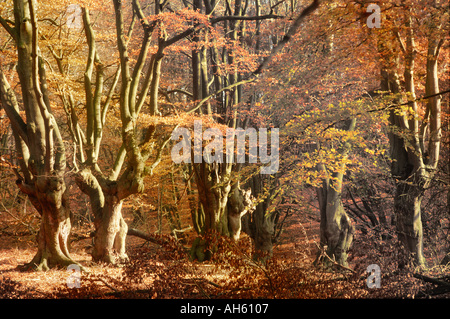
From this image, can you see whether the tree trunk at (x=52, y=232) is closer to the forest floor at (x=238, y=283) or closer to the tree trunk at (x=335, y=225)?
the forest floor at (x=238, y=283)

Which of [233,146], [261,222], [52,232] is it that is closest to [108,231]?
[52,232]

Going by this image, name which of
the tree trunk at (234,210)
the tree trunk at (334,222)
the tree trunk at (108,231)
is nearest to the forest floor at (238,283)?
the tree trunk at (108,231)

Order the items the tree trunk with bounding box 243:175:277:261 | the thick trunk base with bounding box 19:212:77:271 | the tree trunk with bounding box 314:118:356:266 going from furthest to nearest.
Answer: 1. the tree trunk with bounding box 243:175:277:261
2. the tree trunk with bounding box 314:118:356:266
3. the thick trunk base with bounding box 19:212:77:271

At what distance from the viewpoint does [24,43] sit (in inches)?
245

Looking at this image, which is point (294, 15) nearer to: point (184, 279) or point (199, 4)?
point (199, 4)

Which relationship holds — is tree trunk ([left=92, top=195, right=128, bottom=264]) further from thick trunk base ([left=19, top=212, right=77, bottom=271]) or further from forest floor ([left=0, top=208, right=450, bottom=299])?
forest floor ([left=0, top=208, right=450, bottom=299])

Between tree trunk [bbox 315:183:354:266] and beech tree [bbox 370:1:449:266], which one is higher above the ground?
beech tree [bbox 370:1:449:266]

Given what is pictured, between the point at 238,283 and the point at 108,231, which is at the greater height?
the point at 238,283

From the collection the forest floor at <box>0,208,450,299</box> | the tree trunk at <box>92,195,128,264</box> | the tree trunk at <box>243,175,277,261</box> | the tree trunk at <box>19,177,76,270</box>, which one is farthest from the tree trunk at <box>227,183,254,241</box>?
the forest floor at <box>0,208,450,299</box>

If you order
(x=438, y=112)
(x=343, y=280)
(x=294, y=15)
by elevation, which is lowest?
(x=343, y=280)

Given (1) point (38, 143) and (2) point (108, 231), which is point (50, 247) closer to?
(2) point (108, 231)
